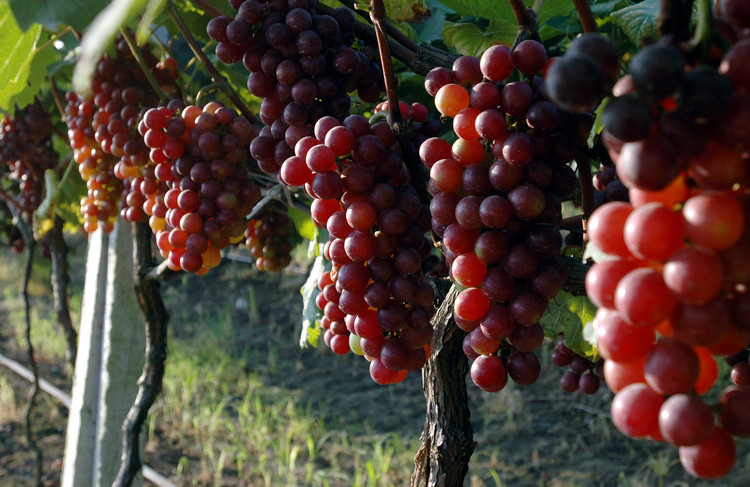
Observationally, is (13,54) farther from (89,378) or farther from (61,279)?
(61,279)

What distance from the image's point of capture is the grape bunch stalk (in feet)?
0.98

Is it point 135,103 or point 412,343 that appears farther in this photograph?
point 135,103

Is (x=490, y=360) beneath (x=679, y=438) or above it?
beneath

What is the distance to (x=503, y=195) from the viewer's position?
0.55 meters

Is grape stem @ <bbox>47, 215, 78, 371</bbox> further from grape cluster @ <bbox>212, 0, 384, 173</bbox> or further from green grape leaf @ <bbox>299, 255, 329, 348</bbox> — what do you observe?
grape cluster @ <bbox>212, 0, 384, 173</bbox>

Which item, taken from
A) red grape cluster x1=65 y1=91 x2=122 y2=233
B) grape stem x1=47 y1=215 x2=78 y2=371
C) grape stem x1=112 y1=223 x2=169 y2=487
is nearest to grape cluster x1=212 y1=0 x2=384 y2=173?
red grape cluster x1=65 y1=91 x2=122 y2=233

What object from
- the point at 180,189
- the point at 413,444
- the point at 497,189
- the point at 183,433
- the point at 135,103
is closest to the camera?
the point at 497,189

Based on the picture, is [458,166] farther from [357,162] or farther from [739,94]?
[739,94]

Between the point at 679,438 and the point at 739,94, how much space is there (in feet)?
0.56

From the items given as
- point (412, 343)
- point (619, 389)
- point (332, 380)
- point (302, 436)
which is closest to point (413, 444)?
point (302, 436)

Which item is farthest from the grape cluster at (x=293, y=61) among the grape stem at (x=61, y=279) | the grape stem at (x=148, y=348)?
the grape stem at (x=61, y=279)

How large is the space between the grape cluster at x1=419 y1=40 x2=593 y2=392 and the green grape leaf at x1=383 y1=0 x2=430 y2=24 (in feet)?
0.71

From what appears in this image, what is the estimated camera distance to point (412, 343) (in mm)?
639

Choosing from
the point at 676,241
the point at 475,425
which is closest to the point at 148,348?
the point at 676,241
